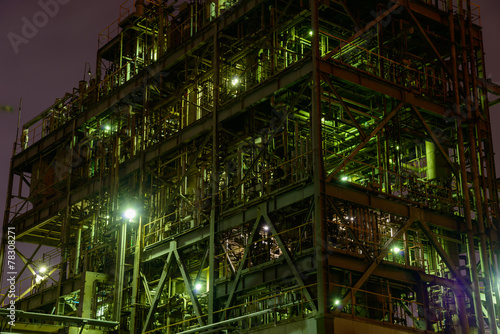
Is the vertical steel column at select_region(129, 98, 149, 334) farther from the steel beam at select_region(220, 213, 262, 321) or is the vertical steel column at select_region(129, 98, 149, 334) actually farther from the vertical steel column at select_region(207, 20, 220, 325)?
the steel beam at select_region(220, 213, 262, 321)

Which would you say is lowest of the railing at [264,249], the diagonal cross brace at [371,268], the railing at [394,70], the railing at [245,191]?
the diagonal cross brace at [371,268]

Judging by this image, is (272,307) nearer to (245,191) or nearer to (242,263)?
(242,263)

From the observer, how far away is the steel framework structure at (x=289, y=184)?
85.2 feet

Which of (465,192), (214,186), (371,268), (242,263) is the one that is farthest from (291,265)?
(465,192)

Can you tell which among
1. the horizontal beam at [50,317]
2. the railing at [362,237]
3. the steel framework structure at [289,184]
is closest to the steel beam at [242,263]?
the steel framework structure at [289,184]

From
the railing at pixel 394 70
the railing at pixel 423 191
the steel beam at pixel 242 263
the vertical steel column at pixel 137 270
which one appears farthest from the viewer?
the vertical steel column at pixel 137 270

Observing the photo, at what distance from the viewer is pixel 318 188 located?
24.5 m

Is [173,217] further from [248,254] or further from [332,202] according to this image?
[332,202]

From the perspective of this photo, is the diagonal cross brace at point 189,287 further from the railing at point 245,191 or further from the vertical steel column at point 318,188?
the vertical steel column at point 318,188

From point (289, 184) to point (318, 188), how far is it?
76.8 inches

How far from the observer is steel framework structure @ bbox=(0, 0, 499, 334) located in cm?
2597

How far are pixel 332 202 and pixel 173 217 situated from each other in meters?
11.9

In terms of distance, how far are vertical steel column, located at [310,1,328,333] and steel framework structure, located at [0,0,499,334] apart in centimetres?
8

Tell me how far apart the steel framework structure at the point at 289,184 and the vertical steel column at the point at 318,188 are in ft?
0.25
